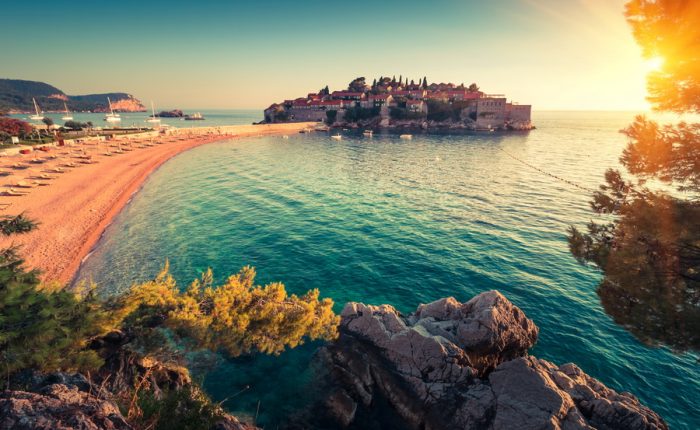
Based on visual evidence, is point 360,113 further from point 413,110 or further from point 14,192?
point 14,192

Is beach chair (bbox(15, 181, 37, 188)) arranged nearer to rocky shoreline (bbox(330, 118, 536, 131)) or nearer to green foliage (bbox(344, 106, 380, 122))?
rocky shoreline (bbox(330, 118, 536, 131))

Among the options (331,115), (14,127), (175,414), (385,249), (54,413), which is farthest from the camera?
(331,115)

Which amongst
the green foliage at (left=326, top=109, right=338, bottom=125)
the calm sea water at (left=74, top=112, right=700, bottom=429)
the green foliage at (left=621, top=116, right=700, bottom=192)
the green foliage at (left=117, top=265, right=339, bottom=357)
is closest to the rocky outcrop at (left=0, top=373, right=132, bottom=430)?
the green foliage at (left=117, top=265, right=339, bottom=357)

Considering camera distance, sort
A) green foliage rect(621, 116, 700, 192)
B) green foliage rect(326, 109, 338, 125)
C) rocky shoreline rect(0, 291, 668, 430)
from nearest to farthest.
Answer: green foliage rect(621, 116, 700, 192), rocky shoreline rect(0, 291, 668, 430), green foliage rect(326, 109, 338, 125)

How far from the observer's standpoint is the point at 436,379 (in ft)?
45.3

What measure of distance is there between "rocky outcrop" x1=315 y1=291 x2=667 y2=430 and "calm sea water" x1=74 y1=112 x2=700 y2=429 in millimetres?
2572

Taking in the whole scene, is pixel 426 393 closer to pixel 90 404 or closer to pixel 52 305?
pixel 90 404

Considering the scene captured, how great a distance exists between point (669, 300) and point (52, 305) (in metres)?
19.3

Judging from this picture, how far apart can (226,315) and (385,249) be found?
19768 mm

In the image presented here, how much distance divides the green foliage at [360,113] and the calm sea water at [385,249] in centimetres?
11693

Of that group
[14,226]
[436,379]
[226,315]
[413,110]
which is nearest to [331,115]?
[413,110]

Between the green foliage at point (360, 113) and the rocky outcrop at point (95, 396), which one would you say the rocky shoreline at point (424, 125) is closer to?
the green foliage at point (360, 113)

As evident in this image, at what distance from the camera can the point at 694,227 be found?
8.49 m

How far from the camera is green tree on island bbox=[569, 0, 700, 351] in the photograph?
28.7ft
